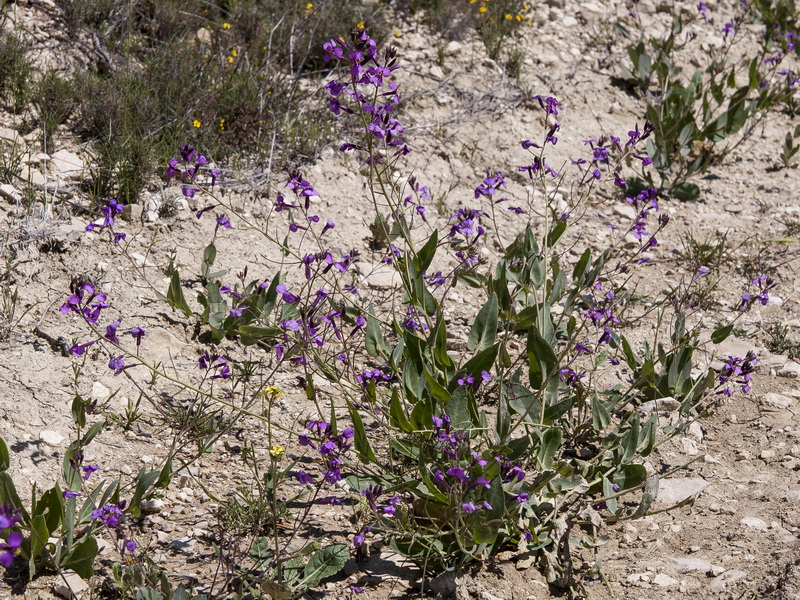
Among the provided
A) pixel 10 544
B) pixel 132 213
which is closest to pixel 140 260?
pixel 132 213

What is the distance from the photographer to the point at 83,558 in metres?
2.53

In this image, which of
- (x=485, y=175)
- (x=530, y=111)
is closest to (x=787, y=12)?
(x=530, y=111)

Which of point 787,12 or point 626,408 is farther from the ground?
point 787,12

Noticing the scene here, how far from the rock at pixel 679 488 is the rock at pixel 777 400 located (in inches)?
26.1

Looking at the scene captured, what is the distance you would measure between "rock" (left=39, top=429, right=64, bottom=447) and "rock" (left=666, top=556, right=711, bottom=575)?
2291 millimetres

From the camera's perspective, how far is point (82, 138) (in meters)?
4.86

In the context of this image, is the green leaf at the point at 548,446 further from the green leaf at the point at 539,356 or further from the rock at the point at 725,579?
the rock at the point at 725,579

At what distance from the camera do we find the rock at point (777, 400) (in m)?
3.65

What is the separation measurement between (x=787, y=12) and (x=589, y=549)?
20.7 feet

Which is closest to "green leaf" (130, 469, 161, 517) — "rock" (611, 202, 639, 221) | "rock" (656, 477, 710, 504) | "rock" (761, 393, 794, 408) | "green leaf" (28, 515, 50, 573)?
"green leaf" (28, 515, 50, 573)

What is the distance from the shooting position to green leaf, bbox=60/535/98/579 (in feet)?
8.28

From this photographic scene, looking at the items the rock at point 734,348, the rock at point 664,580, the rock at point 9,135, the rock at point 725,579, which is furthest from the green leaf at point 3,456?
the rock at point 734,348

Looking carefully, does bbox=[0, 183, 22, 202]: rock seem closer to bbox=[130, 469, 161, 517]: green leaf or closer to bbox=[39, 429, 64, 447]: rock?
bbox=[39, 429, 64, 447]: rock

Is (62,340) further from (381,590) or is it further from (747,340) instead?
(747,340)
